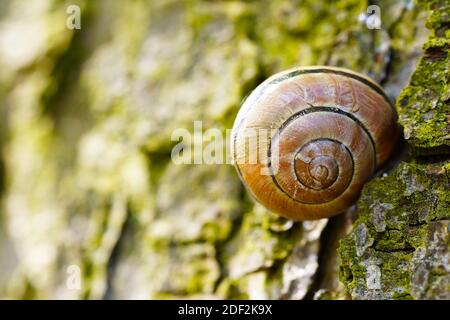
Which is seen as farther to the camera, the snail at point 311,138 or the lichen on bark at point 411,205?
the snail at point 311,138

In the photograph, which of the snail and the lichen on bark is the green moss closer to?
the lichen on bark

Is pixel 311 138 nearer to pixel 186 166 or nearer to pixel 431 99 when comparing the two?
pixel 431 99

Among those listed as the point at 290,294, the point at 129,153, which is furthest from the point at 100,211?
the point at 290,294

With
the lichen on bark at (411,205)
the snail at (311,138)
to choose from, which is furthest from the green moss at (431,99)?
the snail at (311,138)

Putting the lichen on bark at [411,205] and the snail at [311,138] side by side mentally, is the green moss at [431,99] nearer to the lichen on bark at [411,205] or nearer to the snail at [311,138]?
the lichen on bark at [411,205]

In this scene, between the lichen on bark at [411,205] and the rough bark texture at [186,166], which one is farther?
the rough bark texture at [186,166]

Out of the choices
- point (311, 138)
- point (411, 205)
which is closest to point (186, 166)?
point (311, 138)
